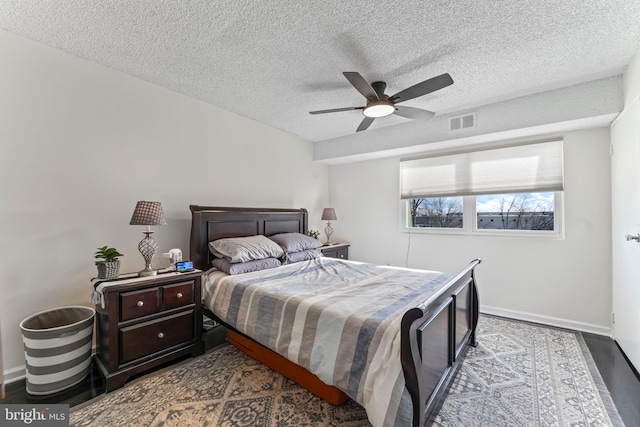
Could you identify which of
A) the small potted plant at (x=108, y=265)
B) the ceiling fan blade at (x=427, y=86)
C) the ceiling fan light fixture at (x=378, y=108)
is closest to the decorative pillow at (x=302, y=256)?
the small potted plant at (x=108, y=265)

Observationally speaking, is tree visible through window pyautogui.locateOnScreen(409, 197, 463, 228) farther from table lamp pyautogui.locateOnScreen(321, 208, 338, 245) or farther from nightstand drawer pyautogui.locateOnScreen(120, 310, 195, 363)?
nightstand drawer pyautogui.locateOnScreen(120, 310, 195, 363)

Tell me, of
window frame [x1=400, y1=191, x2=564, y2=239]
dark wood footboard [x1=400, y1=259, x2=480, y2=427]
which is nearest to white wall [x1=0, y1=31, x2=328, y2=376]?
dark wood footboard [x1=400, y1=259, x2=480, y2=427]

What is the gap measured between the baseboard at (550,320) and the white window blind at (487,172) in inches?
59.2

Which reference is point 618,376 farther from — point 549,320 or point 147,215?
point 147,215

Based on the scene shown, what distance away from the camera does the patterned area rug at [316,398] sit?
1.82m

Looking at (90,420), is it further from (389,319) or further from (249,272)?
(389,319)

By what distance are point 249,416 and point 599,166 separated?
13.6 feet

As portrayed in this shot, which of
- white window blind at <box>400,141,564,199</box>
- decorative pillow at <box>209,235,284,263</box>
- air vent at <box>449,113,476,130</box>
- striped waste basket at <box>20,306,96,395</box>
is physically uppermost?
air vent at <box>449,113,476,130</box>

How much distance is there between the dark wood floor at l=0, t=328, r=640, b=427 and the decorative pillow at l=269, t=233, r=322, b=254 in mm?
2050

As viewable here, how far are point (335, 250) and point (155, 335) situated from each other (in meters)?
2.72

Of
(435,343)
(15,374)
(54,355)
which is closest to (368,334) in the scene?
(435,343)

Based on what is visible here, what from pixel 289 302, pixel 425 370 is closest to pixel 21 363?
pixel 289 302

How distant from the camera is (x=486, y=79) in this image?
2828 mm

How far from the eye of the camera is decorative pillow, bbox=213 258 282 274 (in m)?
2.87
